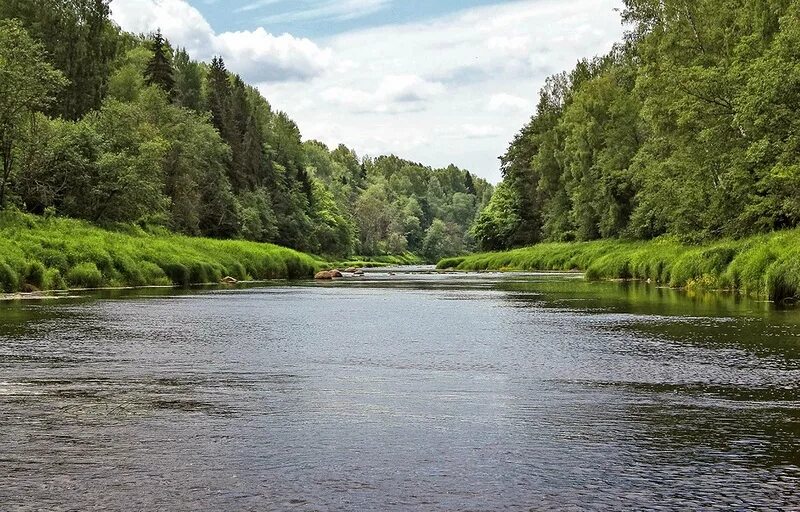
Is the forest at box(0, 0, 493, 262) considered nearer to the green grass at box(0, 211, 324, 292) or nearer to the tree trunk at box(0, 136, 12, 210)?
the tree trunk at box(0, 136, 12, 210)

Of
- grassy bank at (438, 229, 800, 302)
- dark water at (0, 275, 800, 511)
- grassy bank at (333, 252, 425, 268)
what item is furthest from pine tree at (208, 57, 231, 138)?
dark water at (0, 275, 800, 511)

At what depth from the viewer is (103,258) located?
134 ft

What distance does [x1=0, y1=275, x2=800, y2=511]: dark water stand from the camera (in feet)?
21.1

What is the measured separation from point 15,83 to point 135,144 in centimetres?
1834

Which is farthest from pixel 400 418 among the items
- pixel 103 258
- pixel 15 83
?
pixel 15 83

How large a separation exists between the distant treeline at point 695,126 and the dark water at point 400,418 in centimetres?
1701

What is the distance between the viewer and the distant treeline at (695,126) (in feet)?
110

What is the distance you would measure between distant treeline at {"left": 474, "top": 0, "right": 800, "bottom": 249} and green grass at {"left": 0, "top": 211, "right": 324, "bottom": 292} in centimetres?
2641

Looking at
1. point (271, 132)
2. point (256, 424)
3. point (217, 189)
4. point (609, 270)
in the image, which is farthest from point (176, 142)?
point (256, 424)

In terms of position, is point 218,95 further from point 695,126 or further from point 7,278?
point 7,278

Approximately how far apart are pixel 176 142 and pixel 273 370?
214ft

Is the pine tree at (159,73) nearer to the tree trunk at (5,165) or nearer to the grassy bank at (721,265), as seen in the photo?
the tree trunk at (5,165)

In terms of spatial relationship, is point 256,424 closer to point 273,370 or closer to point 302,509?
point 302,509

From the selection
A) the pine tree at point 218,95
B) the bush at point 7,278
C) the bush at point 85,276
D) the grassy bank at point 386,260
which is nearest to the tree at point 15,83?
the bush at point 85,276
